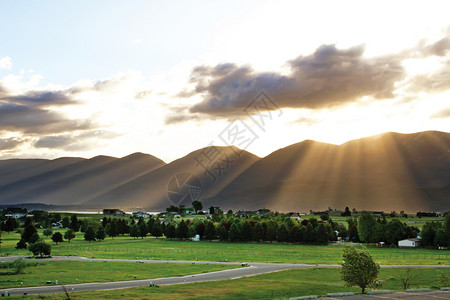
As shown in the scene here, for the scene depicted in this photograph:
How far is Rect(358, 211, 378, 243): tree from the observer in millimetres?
133750

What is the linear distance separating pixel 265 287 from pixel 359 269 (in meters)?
12.9

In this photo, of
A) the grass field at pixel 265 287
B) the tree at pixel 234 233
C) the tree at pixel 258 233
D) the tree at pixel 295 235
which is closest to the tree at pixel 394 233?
the tree at pixel 295 235

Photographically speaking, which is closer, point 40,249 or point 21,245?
point 40,249

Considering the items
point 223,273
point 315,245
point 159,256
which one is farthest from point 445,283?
point 315,245

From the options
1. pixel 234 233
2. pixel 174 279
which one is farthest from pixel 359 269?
pixel 234 233

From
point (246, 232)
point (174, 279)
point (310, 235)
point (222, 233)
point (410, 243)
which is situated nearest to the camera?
point (174, 279)

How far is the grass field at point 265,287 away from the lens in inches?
1892

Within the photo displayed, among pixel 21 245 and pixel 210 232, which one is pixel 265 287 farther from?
pixel 210 232

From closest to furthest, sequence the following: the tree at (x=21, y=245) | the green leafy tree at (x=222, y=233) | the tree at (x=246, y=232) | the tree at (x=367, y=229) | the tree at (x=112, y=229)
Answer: the tree at (x=21, y=245)
the tree at (x=367, y=229)
the tree at (x=246, y=232)
the green leafy tree at (x=222, y=233)
the tree at (x=112, y=229)

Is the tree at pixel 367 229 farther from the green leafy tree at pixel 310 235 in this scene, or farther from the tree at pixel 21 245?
the tree at pixel 21 245

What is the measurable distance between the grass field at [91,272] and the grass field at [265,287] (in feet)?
34.6

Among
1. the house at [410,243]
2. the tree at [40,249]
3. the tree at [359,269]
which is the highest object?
the tree at [359,269]

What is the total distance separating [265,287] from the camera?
179 feet

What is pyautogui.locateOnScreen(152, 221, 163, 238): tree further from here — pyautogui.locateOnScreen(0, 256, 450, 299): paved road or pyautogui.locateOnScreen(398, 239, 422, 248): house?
pyautogui.locateOnScreen(398, 239, 422, 248): house
